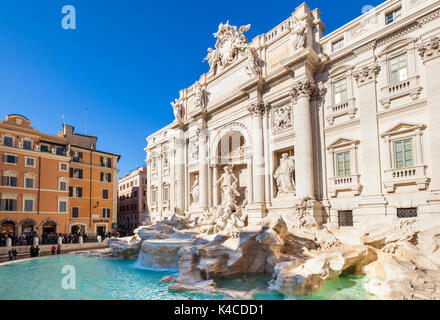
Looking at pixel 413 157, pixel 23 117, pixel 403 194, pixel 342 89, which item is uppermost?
pixel 23 117

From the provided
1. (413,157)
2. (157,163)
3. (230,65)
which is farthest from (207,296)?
(157,163)

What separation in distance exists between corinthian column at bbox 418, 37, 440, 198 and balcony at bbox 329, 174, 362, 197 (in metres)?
3.15

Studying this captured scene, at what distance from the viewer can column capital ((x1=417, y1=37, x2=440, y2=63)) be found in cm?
1238

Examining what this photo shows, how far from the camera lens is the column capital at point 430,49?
12384mm

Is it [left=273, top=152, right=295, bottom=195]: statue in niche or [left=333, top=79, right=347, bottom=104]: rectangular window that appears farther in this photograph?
[left=273, top=152, right=295, bottom=195]: statue in niche

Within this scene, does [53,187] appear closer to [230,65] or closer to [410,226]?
[230,65]

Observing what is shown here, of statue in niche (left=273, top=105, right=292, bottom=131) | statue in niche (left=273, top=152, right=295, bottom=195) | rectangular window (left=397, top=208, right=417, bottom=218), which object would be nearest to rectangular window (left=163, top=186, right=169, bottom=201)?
statue in niche (left=273, top=152, right=295, bottom=195)

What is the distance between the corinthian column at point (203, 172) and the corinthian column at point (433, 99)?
15.1 m

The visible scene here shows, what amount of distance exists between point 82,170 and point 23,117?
8.52 meters

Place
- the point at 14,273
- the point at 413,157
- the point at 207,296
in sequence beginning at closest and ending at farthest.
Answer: the point at 207,296, the point at 413,157, the point at 14,273

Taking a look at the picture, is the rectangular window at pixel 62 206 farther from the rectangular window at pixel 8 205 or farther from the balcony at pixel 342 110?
the balcony at pixel 342 110

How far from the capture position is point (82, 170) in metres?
34.8

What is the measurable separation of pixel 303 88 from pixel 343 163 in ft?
16.0

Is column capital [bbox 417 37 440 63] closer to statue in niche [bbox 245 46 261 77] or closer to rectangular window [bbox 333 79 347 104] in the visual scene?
rectangular window [bbox 333 79 347 104]
